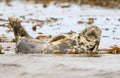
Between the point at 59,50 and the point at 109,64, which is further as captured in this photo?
the point at 59,50

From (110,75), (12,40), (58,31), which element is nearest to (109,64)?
(110,75)

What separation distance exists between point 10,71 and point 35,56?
1.35 meters

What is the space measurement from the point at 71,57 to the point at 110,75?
192cm

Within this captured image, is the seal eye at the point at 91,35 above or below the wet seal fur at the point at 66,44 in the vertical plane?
above

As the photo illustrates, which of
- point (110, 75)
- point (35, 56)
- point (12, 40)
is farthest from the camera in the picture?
point (12, 40)

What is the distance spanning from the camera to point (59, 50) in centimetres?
975

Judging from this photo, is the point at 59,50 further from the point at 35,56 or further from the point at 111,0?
the point at 111,0

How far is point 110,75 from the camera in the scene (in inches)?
290

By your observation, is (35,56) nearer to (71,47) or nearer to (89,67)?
(71,47)

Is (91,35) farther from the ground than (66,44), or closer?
farther from the ground

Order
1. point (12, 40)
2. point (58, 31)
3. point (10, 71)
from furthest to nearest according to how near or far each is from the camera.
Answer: point (58, 31)
point (12, 40)
point (10, 71)

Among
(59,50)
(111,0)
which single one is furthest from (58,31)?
(111,0)

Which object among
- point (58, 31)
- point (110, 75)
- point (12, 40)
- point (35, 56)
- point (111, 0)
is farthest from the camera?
point (111, 0)

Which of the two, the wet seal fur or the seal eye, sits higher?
A: the seal eye
